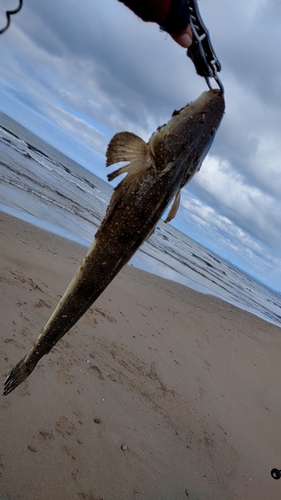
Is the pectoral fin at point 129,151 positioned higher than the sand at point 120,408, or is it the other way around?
the pectoral fin at point 129,151

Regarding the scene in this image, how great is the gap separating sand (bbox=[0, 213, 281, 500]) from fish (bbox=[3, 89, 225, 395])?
8.06 feet

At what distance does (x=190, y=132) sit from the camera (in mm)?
2141

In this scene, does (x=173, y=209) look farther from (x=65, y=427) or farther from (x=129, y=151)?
(x=65, y=427)

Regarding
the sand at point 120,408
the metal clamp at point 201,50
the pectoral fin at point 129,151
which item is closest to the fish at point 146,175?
the pectoral fin at point 129,151

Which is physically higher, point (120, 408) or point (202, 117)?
point (202, 117)

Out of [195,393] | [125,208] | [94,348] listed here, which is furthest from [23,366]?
[195,393]

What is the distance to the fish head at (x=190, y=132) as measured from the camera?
211 cm

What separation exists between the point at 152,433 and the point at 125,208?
402 centimetres

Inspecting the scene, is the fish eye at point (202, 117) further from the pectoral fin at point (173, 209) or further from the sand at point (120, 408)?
the sand at point (120, 408)

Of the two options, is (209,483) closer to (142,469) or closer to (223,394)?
(142,469)

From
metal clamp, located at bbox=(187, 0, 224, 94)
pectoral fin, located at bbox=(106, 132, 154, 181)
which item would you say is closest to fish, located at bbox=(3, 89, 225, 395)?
pectoral fin, located at bbox=(106, 132, 154, 181)

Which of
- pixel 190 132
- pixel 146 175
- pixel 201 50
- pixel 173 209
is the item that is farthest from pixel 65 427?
pixel 201 50

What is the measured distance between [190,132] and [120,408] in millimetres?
4172

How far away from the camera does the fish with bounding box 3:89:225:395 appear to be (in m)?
2.08
